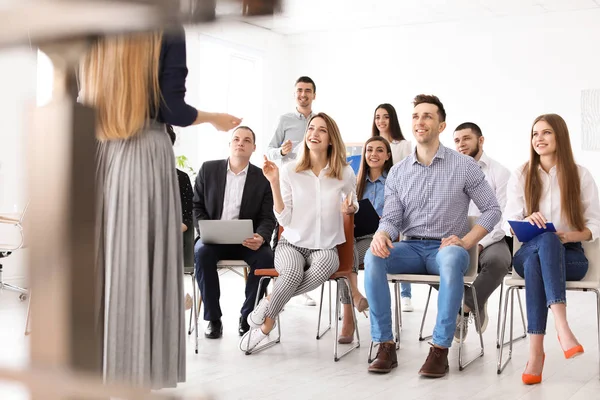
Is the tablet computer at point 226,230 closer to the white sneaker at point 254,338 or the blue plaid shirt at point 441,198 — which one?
the white sneaker at point 254,338

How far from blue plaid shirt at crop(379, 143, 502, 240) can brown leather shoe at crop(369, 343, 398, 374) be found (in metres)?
0.56

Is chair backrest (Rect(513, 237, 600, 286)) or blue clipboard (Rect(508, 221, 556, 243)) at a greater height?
blue clipboard (Rect(508, 221, 556, 243))

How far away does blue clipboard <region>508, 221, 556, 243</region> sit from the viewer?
3396mm

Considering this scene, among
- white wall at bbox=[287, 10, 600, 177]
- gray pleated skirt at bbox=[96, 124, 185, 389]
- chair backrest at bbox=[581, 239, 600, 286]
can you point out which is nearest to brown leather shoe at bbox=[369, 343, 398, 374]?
chair backrest at bbox=[581, 239, 600, 286]

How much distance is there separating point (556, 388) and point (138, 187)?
7.15ft

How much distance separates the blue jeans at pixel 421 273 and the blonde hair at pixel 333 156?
56cm

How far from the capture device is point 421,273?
12.2ft

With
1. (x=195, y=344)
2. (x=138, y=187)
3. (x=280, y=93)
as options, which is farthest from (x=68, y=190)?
(x=280, y=93)

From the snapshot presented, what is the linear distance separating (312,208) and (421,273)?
0.69 metres

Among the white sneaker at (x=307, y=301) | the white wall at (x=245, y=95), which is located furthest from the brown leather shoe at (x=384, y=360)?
the white wall at (x=245, y=95)

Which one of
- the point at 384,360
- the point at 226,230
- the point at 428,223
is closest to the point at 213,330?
the point at 226,230

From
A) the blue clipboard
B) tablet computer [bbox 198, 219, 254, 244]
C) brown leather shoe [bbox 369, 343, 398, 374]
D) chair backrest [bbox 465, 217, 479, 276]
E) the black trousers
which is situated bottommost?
brown leather shoe [bbox 369, 343, 398, 374]

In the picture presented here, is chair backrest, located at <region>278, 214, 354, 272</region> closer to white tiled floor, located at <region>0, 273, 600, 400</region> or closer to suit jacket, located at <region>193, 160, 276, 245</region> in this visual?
white tiled floor, located at <region>0, 273, 600, 400</region>

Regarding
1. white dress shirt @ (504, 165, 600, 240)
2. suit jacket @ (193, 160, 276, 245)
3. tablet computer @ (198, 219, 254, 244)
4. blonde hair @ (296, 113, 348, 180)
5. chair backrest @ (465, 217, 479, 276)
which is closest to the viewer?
white dress shirt @ (504, 165, 600, 240)
